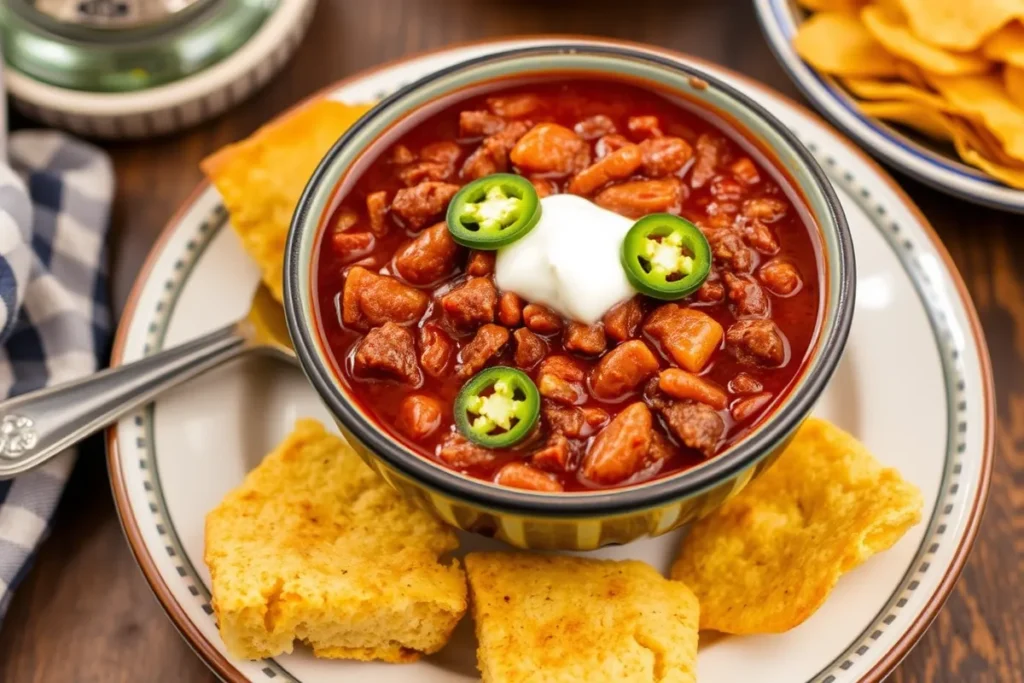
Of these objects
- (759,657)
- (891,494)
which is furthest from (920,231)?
(759,657)

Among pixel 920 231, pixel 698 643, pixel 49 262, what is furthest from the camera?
pixel 49 262

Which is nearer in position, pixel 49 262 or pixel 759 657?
pixel 759 657

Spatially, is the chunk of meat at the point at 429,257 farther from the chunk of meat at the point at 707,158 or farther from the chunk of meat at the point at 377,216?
the chunk of meat at the point at 707,158

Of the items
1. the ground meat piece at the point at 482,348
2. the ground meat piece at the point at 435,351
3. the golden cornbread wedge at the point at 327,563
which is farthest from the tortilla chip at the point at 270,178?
the ground meat piece at the point at 482,348

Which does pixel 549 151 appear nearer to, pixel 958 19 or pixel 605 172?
pixel 605 172

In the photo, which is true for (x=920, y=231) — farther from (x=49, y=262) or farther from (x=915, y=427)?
(x=49, y=262)

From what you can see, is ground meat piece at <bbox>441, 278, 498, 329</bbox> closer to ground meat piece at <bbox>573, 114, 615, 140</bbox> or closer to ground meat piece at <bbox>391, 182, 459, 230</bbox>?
ground meat piece at <bbox>391, 182, 459, 230</bbox>

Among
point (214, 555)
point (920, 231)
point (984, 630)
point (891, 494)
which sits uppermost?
point (920, 231)
